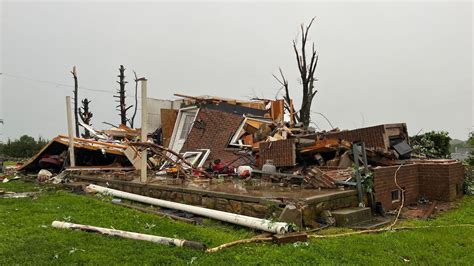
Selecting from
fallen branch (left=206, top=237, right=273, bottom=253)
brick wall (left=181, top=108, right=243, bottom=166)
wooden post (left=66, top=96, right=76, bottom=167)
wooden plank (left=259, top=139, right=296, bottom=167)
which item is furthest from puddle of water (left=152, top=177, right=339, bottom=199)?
wooden post (left=66, top=96, right=76, bottom=167)

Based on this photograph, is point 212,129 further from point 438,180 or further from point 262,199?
point 262,199

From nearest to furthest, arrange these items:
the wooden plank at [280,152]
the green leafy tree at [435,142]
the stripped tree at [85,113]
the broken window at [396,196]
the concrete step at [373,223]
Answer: the concrete step at [373,223]
the broken window at [396,196]
the wooden plank at [280,152]
the green leafy tree at [435,142]
the stripped tree at [85,113]

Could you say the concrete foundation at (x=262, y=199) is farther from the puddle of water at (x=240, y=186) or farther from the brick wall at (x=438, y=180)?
the brick wall at (x=438, y=180)

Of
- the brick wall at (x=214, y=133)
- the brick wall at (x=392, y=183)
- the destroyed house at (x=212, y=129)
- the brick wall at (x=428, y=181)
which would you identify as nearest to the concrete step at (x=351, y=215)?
the brick wall at (x=392, y=183)

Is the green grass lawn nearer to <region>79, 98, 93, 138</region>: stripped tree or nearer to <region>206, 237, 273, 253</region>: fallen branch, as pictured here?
<region>206, 237, 273, 253</region>: fallen branch

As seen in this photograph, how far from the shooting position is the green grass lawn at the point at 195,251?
416 centimetres

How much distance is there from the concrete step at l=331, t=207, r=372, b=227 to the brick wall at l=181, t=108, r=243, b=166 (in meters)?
5.68

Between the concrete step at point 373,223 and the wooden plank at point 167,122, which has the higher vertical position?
the wooden plank at point 167,122

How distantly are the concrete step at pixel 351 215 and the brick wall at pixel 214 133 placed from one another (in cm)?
568

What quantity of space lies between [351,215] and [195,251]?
291 cm

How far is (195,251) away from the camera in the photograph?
4.35 m

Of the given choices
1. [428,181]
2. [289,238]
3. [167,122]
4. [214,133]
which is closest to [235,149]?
[214,133]

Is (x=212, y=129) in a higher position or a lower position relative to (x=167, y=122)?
lower

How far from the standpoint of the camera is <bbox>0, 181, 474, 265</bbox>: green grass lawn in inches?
164
